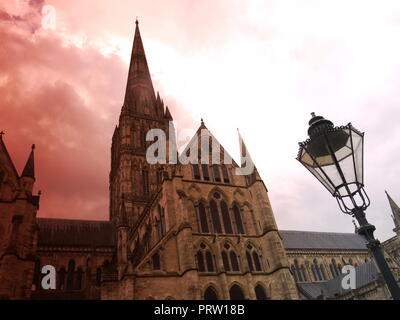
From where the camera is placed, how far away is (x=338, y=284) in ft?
131

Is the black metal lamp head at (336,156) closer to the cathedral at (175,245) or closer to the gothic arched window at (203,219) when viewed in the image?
the cathedral at (175,245)

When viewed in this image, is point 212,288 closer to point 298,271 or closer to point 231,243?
point 231,243

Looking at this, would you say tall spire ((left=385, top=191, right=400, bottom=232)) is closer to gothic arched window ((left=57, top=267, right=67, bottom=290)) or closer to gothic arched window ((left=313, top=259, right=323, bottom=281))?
gothic arched window ((left=313, top=259, right=323, bottom=281))

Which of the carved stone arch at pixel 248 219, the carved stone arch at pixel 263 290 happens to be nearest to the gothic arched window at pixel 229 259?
the carved stone arch at pixel 263 290

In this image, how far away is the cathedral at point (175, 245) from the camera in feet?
74.8

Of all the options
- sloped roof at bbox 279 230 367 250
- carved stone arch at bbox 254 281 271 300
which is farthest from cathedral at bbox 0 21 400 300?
sloped roof at bbox 279 230 367 250

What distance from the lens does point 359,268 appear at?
39500 mm

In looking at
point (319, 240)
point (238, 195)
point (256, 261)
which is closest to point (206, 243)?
point (256, 261)

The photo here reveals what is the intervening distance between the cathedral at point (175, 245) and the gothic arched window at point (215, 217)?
9 centimetres

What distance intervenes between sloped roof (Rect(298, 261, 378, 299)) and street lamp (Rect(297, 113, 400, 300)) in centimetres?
3186

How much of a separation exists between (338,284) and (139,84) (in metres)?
47.7
